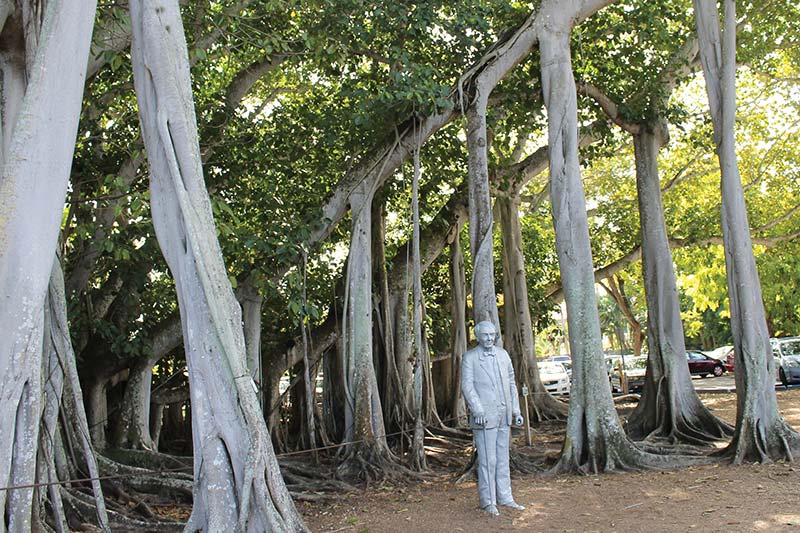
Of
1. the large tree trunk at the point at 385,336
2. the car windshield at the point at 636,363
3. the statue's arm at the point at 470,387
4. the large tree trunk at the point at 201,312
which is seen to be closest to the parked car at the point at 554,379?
the car windshield at the point at 636,363

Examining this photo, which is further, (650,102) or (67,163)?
(650,102)

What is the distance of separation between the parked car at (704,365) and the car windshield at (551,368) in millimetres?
7143

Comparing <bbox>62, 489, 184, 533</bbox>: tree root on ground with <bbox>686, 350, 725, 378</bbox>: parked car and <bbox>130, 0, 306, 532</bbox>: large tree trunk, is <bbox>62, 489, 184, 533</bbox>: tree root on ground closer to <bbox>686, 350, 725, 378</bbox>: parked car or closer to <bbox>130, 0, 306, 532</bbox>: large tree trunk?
<bbox>130, 0, 306, 532</bbox>: large tree trunk

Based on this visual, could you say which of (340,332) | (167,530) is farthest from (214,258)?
(340,332)

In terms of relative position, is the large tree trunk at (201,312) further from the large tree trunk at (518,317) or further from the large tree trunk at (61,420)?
the large tree trunk at (518,317)

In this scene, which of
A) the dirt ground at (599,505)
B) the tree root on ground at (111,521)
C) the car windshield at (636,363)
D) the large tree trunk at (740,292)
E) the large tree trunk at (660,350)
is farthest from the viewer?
the car windshield at (636,363)

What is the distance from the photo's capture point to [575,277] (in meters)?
8.73

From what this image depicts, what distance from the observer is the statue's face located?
681 cm

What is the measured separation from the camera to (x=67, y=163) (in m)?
5.37

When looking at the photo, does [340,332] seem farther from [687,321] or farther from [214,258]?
[687,321]

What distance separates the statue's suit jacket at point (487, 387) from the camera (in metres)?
6.66

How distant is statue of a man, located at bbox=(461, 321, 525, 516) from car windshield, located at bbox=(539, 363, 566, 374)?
1302 cm

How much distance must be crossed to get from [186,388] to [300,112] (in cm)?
412

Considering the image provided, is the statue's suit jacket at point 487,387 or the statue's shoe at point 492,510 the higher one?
the statue's suit jacket at point 487,387
